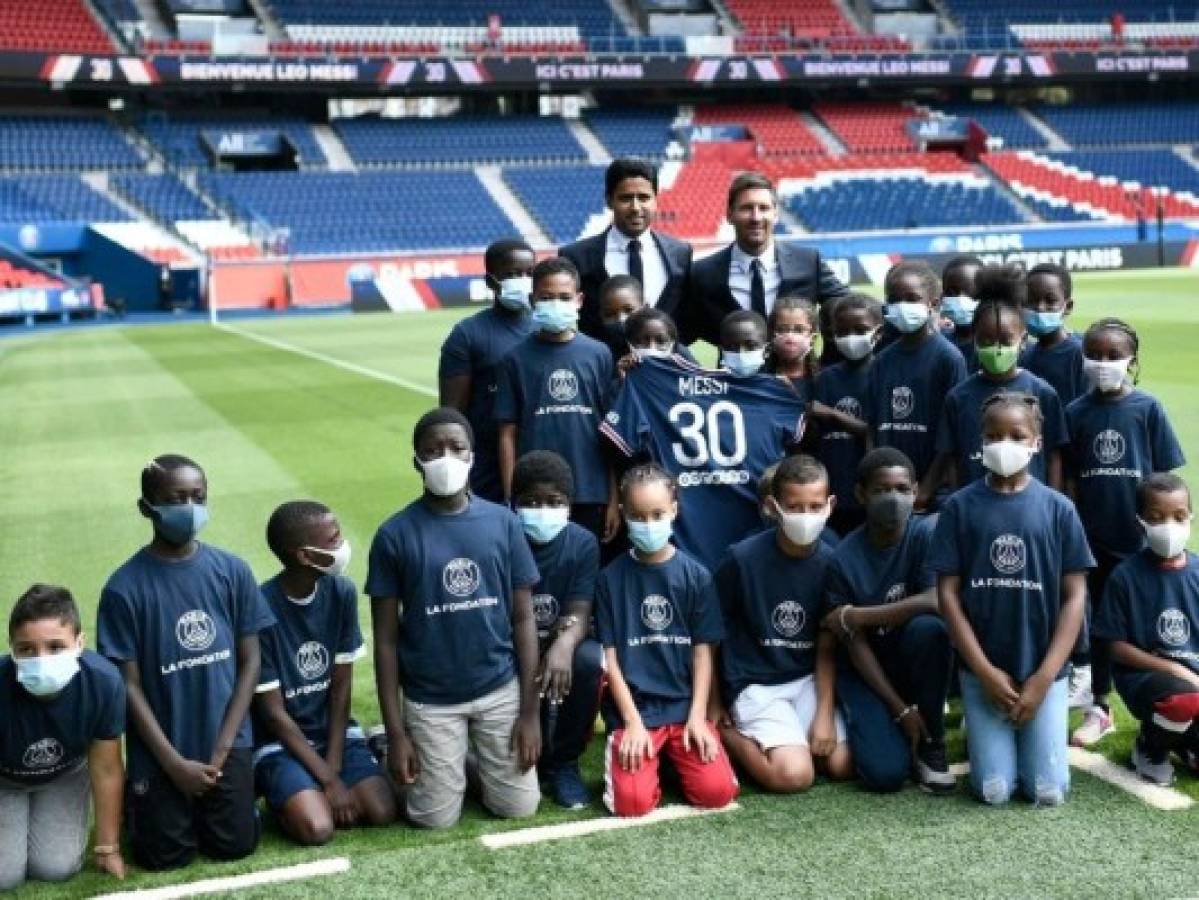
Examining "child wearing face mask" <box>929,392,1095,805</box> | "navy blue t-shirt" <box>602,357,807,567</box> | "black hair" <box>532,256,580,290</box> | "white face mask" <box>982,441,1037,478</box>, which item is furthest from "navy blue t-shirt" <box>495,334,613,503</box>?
"white face mask" <box>982,441,1037,478</box>

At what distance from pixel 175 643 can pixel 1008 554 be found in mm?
3114

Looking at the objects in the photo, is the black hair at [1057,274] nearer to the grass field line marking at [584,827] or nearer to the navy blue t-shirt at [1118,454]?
the navy blue t-shirt at [1118,454]

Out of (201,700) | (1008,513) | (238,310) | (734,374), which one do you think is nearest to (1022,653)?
(1008,513)

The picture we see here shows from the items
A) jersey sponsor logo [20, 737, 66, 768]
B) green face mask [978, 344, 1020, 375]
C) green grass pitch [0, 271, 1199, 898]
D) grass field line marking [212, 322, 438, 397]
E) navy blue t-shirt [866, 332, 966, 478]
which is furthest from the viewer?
grass field line marking [212, 322, 438, 397]

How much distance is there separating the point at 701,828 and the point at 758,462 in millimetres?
1854

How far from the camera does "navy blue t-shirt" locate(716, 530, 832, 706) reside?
5879mm

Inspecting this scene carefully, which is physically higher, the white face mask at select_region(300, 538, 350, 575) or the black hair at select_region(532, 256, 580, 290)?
the black hair at select_region(532, 256, 580, 290)

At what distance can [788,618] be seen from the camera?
5918 mm

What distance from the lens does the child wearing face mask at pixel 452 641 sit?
5.43m

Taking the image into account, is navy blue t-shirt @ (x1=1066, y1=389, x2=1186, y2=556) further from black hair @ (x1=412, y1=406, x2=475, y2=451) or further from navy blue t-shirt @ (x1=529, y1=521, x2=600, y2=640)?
black hair @ (x1=412, y1=406, x2=475, y2=451)

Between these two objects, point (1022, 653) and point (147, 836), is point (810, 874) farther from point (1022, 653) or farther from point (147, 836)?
point (147, 836)

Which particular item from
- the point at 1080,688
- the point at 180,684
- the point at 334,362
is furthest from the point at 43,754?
the point at 334,362

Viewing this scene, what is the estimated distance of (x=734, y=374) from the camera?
21.7 feet

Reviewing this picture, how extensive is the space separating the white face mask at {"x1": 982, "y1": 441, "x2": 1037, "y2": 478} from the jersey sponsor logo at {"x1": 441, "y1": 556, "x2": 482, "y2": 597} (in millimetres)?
2006
